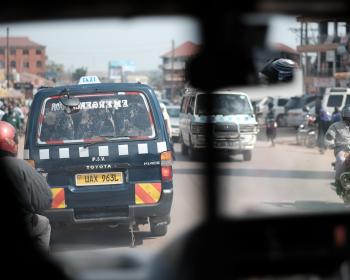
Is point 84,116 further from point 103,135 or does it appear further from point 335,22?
point 335,22

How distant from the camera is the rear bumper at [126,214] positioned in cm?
752

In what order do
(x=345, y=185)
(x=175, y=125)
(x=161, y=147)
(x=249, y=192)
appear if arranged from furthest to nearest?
(x=175, y=125)
(x=345, y=185)
(x=161, y=147)
(x=249, y=192)

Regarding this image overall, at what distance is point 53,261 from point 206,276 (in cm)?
52

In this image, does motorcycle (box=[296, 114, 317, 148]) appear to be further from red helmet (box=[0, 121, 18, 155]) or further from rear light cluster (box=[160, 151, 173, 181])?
red helmet (box=[0, 121, 18, 155])

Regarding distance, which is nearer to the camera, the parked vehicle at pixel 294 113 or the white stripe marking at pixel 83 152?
the white stripe marking at pixel 83 152

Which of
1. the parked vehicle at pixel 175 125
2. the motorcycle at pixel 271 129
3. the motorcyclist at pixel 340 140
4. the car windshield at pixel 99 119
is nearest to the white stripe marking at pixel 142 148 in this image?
the car windshield at pixel 99 119

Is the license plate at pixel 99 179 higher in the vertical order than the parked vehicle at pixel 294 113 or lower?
higher

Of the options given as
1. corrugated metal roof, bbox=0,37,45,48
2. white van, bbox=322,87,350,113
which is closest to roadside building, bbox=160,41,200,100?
corrugated metal roof, bbox=0,37,45,48

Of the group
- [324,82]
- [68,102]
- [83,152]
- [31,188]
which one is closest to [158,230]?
[83,152]

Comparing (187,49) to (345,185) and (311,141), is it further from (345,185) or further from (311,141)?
(311,141)

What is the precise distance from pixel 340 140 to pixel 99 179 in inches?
153

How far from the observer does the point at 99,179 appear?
766cm

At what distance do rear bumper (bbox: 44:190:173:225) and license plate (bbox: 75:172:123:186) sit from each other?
286 millimetres

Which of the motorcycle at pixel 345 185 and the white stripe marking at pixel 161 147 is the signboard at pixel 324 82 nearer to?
the motorcycle at pixel 345 185
